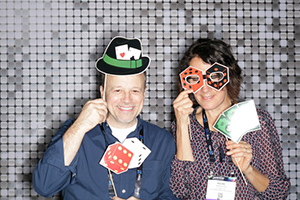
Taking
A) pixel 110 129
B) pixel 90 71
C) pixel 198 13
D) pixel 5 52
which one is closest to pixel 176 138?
pixel 110 129

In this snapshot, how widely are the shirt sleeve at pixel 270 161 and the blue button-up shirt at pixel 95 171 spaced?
62 cm

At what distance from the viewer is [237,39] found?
2.79 metres

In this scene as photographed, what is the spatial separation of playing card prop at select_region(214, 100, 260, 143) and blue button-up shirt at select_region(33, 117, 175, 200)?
0.38m

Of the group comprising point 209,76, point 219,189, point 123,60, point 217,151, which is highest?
point 123,60

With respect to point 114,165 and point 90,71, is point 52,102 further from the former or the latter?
point 114,165

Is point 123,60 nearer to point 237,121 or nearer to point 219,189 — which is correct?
point 237,121

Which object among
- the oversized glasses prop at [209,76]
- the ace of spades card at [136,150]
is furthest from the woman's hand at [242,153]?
the ace of spades card at [136,150]

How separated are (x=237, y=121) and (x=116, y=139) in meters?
0.84

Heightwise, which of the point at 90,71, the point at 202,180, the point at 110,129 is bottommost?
the point at 202,180

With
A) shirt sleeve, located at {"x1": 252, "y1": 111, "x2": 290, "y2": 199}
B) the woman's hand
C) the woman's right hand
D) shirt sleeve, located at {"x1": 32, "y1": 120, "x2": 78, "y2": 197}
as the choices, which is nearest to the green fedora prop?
the woman's right hand

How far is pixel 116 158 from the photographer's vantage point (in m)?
1.79

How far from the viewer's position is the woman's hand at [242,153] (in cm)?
184

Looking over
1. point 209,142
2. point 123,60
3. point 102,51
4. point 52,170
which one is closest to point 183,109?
point 209,142

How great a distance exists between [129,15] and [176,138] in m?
1.35
